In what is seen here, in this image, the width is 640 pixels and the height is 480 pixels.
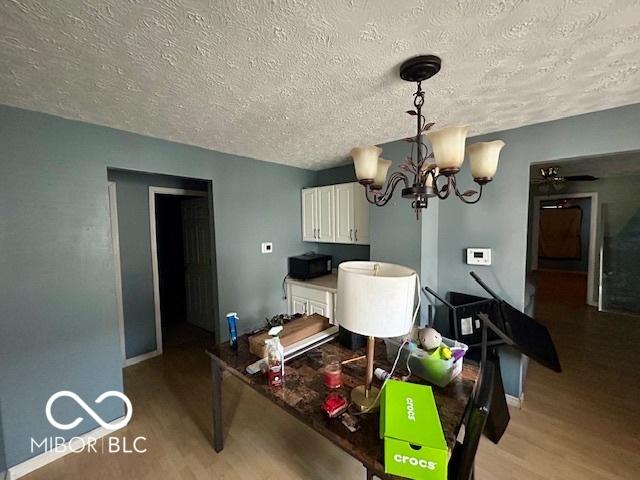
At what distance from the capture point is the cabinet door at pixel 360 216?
9.18 ft

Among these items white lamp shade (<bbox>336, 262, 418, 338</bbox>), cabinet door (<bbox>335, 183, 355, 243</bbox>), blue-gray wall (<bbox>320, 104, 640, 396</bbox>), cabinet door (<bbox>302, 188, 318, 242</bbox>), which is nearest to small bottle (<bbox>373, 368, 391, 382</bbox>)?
white lamp shade (<bbox>336, 262, 418, 338</bbox>)

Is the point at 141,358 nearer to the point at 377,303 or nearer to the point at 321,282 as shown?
the point at 321,282

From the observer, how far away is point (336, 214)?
3.05 meters

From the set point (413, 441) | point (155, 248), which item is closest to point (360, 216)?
point (413, 441)

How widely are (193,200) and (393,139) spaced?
2.86 metres

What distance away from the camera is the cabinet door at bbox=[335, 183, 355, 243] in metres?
2.93

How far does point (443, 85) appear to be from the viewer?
4.55 ft

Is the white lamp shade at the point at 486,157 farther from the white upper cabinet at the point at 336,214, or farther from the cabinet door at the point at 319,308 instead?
the cabinet door at the point at 319,308

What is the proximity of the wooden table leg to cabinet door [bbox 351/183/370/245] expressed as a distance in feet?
5.98

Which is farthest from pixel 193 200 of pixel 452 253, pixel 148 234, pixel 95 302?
pixel 452 253

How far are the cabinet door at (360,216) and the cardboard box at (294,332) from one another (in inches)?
47.4

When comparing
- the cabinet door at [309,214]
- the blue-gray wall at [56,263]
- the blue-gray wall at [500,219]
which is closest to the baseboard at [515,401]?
the blue-gray wall at [500,219]

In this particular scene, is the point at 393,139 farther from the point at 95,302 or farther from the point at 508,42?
the point at 95,302

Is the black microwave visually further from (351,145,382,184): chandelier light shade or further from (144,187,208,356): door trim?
(351,145,382,184): chandelier light shade
